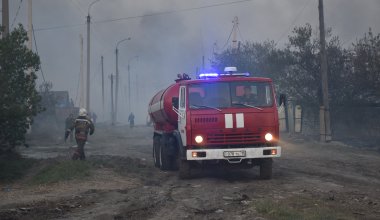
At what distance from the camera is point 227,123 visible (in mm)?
11344

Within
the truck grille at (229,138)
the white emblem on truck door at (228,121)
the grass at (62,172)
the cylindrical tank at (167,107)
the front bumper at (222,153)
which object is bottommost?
the grass at (62,172)

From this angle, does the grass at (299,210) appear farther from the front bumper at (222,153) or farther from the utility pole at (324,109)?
the utility pole at (324,109)

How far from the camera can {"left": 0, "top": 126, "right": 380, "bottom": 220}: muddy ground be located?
7879mm

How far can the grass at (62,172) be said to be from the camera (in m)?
12.2

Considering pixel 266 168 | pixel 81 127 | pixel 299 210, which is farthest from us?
pixel 81 127

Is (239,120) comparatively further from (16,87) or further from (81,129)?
(16,87)

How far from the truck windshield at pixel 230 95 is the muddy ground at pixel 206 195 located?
1.82m

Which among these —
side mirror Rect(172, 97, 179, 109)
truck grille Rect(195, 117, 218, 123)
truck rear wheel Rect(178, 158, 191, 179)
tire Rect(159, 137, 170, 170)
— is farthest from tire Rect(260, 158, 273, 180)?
tire Rect(159, 137, 170, 170)

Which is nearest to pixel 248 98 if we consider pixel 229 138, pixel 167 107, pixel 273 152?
pixel 229 138

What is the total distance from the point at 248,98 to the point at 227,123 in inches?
35.4

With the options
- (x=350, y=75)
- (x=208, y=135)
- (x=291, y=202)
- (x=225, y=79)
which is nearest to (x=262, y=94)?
(x=225, y=79)

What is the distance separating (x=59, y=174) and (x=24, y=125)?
269cm

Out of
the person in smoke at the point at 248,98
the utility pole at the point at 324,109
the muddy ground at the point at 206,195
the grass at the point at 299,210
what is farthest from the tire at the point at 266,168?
the utility pole at the point at 324,109

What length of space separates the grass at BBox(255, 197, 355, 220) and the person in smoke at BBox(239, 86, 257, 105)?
11.6ft
